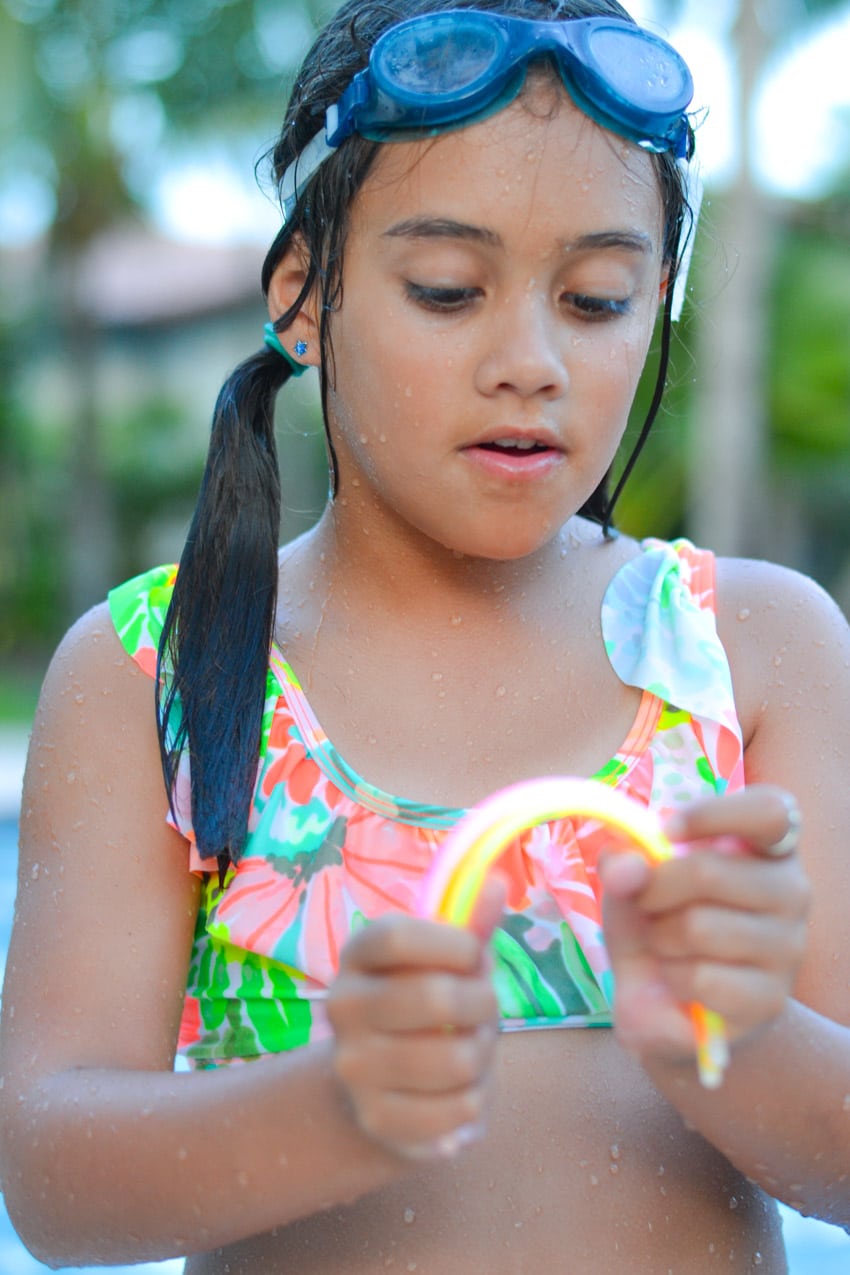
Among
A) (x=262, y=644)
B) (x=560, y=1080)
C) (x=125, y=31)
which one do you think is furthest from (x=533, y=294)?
(x=125, y=31)

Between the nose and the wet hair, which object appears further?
the wet hair

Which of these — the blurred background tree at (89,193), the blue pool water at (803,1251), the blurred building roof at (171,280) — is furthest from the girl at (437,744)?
the blurred building roof at (171,280)

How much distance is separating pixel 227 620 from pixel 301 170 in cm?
72

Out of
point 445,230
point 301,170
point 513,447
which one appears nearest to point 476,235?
point 445,230

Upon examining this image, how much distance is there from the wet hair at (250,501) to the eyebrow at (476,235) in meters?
0.16

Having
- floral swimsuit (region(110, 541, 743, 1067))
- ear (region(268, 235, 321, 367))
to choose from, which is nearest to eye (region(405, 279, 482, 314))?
ear (region(268, 235, 321, 367))

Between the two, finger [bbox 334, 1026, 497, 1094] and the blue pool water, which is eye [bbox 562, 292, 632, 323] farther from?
the blue pool water

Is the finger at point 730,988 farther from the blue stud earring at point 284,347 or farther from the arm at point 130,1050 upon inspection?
the blue stud earring at point 284,347

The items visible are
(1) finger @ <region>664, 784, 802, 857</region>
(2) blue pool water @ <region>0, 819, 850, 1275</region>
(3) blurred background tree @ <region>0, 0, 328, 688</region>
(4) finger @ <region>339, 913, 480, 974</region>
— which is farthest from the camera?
(3) blurred background tree @ <region>0, 0, 328, 688</region>

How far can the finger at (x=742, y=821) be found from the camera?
1.46 m

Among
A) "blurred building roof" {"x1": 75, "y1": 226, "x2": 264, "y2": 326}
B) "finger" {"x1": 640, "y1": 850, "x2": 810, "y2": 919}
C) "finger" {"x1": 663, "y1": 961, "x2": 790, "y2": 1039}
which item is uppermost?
"finger" {"x1": 640, "y1": 850, "x2": 810, "y2": 919}

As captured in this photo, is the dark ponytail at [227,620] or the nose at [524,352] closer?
the nose at [524,352]

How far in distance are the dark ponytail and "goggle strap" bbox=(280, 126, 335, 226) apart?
0.25 m

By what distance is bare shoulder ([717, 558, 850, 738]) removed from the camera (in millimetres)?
2252
